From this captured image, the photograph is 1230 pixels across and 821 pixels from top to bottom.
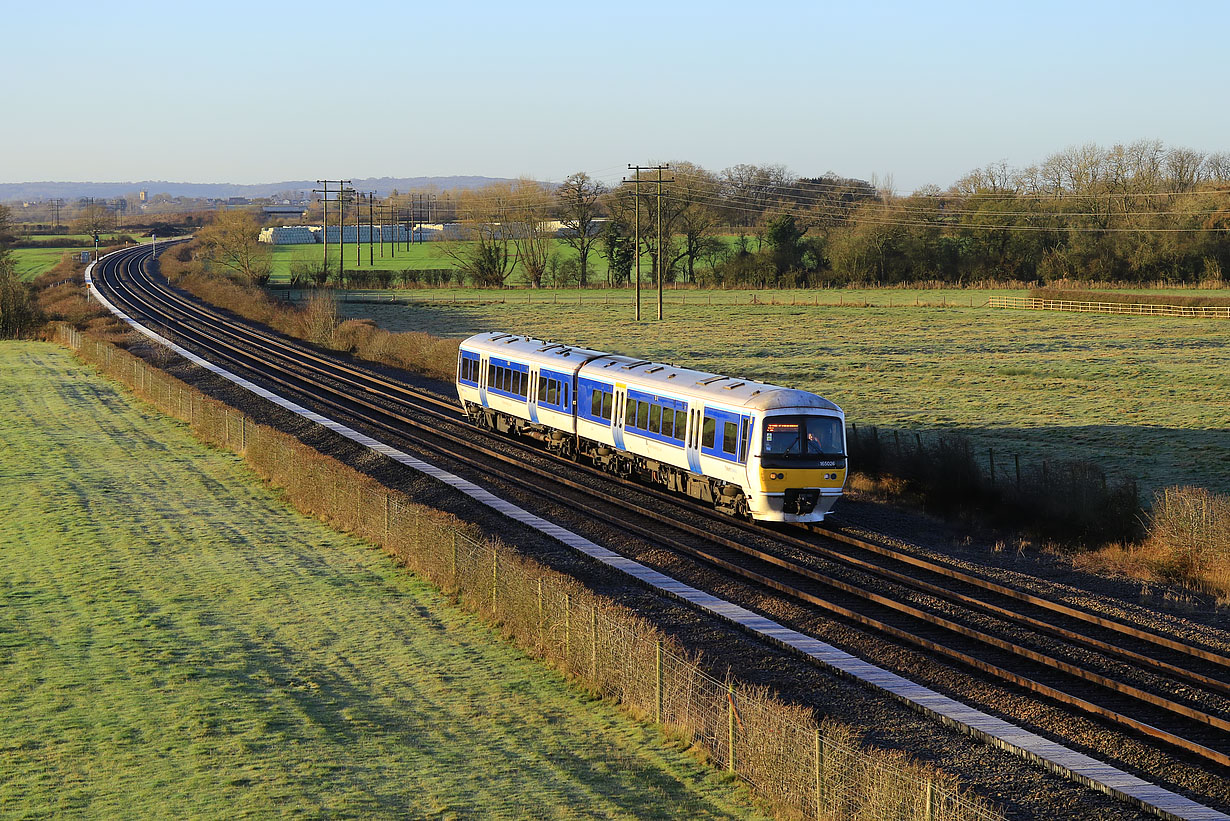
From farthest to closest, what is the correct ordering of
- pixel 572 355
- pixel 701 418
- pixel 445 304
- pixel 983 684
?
1. pixel 445 304
2. pixel 572 355
3. pixel 701 418
4. pixel 983 684

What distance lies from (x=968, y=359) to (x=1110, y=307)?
30.2 m

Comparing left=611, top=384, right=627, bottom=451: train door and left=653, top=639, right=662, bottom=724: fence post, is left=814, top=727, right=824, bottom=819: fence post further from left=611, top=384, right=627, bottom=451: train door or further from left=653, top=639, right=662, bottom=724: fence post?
left=611, top=384, right=627, bottom=451: train door

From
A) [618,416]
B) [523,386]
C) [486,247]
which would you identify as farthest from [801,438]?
[486,247]

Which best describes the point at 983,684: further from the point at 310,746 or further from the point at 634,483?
the point at 634,483

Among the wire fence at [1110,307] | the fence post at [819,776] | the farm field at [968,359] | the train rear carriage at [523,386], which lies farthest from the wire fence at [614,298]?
the fence post at [819,776]

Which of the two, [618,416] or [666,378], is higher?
[666,378]

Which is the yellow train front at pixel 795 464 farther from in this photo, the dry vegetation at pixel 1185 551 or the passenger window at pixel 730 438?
the dry vegetation at pixel 1185 551

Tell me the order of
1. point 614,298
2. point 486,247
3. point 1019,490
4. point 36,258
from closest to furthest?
point 1019,490 < point 614,298 < point 486,247 < point 36,258

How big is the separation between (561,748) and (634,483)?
16573mm

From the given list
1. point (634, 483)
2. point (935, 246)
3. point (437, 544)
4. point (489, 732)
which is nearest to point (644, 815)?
point (489, 732)

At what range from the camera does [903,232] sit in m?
107

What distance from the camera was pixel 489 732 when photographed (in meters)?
14.0

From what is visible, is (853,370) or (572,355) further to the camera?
(853,370)

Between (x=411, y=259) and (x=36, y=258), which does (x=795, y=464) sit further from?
(x=36, y=258)
